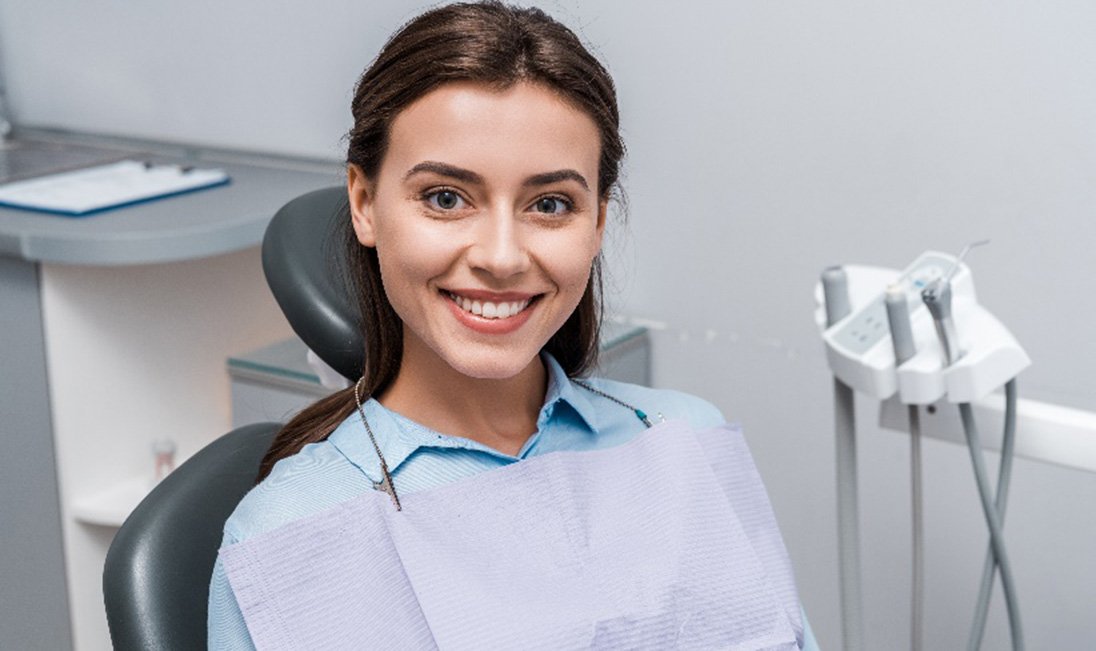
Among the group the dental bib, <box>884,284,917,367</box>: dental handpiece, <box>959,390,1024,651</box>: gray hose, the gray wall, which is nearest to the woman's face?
the dental bib

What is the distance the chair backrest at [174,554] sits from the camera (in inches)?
40.0

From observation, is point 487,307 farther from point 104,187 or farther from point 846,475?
point 104,187

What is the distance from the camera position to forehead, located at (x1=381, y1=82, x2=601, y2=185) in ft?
3.17

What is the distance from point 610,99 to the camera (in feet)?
3.49

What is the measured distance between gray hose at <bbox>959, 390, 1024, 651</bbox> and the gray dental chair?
585mm

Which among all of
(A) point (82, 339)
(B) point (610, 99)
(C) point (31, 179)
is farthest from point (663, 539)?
(C) point (31, 179)

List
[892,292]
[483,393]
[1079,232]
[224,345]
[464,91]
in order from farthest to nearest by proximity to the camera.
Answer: [224,345] → [1079,232] → [892,292] → [483,393] → [464,91]

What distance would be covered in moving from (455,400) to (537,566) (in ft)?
0.52

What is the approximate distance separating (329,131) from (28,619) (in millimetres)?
869

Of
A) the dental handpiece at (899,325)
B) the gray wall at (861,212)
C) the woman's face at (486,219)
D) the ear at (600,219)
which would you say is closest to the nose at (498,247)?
the woman's face at (486,219)

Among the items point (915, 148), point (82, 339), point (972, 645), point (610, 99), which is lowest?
point (972, 645)

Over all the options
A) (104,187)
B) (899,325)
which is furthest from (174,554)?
(104,187)

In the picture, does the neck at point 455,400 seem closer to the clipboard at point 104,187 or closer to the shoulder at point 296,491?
the shoulder at point 296,491

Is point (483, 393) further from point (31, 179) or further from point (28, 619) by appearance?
point (31, 179)
